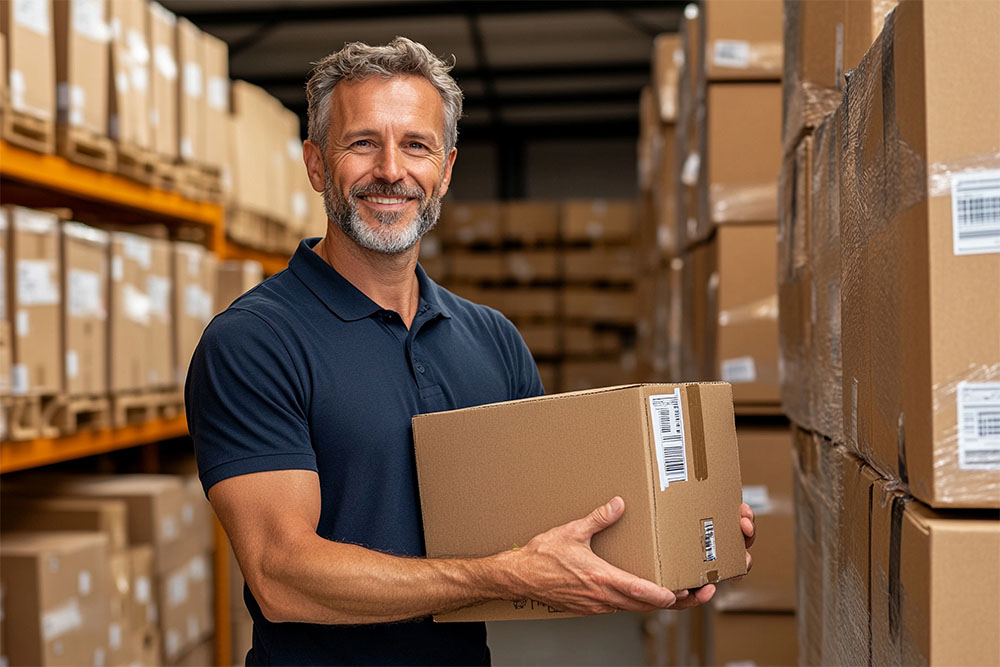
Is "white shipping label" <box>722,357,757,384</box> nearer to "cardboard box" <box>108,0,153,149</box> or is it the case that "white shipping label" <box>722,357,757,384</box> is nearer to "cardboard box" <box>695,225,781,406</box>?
"cardboard box" <box>695,225,781,406</box>

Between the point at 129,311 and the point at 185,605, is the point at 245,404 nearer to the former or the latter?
the point at 129,311

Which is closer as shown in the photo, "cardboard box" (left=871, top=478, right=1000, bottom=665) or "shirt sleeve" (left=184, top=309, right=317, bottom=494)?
"cardboard box" (left=871, top=478, right=1000, bottom=665)

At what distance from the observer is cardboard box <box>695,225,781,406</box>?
2.98 meters

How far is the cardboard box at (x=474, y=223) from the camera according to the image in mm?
8969

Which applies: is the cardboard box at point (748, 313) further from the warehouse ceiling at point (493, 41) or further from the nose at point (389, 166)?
the warehouse ceiling at point (493, 41)

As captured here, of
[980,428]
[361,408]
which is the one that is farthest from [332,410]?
[980,428]

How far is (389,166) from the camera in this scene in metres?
1.86

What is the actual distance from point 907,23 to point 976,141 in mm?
164

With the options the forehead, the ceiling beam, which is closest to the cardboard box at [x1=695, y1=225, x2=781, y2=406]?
the forehead

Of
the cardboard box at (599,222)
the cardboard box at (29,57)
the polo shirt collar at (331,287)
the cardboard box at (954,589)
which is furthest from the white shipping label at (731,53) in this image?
the cardboard box at (599,222)

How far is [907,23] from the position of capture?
1.09 m

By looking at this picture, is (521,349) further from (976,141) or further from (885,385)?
(976,141)

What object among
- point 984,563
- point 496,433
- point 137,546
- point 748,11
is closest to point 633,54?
point 748,11

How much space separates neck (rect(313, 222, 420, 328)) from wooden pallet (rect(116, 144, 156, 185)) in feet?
4.84
